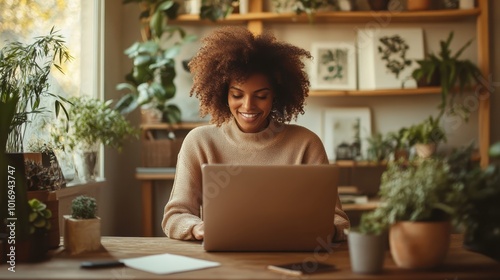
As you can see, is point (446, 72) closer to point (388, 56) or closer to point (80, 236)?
point (388, 56)

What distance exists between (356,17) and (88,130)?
1885 mm

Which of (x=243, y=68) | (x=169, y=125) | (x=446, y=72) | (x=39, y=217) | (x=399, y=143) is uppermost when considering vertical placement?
(x=446, y=72)

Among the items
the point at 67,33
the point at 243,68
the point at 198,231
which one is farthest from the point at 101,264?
the point at 67,33

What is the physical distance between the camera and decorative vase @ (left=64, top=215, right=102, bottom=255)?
200 cm

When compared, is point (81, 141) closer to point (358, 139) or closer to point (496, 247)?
point (358, 139)

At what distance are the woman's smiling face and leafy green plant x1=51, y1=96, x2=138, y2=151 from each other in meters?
1.08

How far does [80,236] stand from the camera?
6.57ft

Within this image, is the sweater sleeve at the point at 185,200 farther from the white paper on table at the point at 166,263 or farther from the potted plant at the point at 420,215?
the potted plant at the point at 420,215

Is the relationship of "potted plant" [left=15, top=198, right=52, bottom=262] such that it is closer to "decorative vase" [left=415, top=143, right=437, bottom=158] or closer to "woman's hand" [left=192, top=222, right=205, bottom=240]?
"woman's hand" [left=192, top=222, right=205, bottom=240]

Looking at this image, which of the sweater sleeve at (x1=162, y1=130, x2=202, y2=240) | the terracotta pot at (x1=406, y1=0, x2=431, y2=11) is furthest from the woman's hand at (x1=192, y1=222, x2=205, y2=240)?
the terracotta pot at (x1=406, y1=0, x2=431, y2=11)

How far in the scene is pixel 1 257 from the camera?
1.88 meters

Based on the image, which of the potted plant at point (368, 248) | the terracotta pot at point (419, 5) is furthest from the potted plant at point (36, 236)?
the terracotta pot at point (419, 5)

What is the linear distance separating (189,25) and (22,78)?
230cm

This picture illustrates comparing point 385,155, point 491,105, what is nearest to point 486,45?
point 491,105
